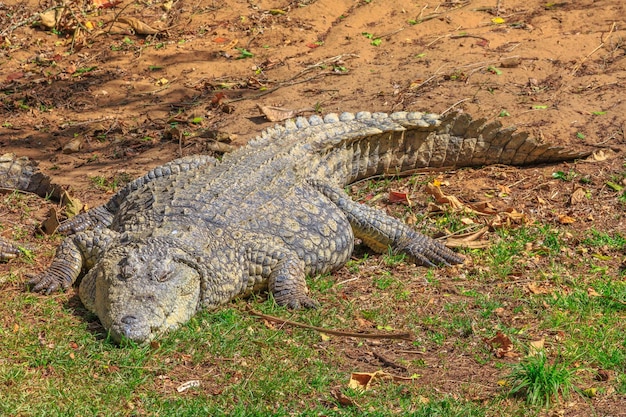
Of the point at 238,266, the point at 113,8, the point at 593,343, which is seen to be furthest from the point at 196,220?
the point at 113,8

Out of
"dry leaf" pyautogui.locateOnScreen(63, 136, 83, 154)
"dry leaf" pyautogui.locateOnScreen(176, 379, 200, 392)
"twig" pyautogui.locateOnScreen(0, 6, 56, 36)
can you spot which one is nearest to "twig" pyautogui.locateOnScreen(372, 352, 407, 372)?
"dry leaf" pyautogui.locateOnScreen(176, 379, 200, 392)

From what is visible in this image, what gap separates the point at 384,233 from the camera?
6.19 meters

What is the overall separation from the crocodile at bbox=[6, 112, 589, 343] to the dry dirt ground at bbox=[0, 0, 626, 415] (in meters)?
0.38

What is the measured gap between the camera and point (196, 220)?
5504mm

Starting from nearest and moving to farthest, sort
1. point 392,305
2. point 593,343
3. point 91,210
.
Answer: point 593,343
point 392,305
point 91,210

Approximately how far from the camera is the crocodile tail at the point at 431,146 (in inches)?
275

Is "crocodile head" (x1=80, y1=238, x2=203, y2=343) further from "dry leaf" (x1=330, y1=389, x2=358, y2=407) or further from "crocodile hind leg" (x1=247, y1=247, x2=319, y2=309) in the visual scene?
"dry leaf" (x1=330, y1=389, x2=358, y2=407)

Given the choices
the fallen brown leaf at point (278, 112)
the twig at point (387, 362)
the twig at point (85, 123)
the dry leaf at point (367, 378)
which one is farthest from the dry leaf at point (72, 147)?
the dry leaf at point (367, 378)

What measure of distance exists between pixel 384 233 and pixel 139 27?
5.63m

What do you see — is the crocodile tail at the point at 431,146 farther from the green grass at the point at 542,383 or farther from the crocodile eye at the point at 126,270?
the green grass at the point at 542,383

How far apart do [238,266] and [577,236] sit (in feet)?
8.35

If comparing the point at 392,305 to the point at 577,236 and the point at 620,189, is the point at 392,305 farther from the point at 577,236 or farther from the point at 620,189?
the point at 620,189

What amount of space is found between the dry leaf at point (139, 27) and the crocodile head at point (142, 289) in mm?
5709

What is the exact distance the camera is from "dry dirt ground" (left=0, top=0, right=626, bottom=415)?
7.37m
